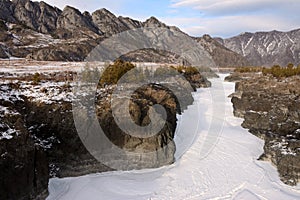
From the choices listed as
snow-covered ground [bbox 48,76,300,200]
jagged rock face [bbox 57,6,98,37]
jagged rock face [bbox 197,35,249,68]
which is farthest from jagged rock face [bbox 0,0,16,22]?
snow-covered ground [bbox 48,76,300,200]

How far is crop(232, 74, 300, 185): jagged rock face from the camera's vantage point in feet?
50.6

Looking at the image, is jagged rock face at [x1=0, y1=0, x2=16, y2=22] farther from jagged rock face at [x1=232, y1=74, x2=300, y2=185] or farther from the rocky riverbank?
the rocky riverbank

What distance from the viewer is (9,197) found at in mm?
10523

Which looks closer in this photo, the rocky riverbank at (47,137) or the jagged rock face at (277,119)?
the rocky riverbank at (47,137)

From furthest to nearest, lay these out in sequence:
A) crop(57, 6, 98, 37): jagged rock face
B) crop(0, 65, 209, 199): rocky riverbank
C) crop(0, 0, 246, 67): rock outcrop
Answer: crop(57, 6, 98, 37): jagged rock face < crop(0, 0, 246, 67): rock outcrop < crop(0, 65, 209, 199): rocky riverbank

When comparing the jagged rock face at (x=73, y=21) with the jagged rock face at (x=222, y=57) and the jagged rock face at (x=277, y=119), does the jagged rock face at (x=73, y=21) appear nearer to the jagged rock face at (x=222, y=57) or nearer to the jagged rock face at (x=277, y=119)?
the jagged rock face at (x=222, y=57)

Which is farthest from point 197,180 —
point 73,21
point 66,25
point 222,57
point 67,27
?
point 222,57

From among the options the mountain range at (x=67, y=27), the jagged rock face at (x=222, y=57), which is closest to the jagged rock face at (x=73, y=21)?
the mountain range at (x=67, y=27)

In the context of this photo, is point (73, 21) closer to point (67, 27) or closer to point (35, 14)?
point (67, 27)

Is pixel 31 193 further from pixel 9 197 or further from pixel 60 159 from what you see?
pixel 60 159

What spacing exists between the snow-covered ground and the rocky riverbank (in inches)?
32.2

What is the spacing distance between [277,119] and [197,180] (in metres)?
10.7

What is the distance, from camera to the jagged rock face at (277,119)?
50.6 ft

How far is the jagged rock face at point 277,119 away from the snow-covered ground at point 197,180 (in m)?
0.77
